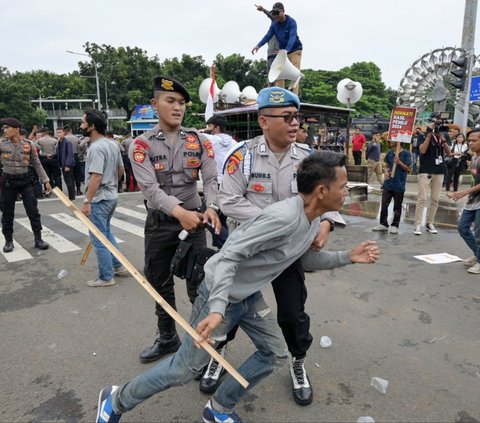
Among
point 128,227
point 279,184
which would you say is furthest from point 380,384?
point 128,227

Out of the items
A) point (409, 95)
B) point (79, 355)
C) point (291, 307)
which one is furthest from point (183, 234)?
point (409, 95)

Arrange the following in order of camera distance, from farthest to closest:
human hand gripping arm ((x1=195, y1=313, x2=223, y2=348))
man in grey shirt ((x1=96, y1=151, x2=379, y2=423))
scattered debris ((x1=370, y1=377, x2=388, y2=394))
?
1. scattered debris ((x1=370, y1=377, x2=388, y2=394))
2. man in grey shirt ((x1=96, y1=151, x2=379, y2=423))
3. human hand gripping arm ((x1=195, y1=313, x2=223, y2=348))

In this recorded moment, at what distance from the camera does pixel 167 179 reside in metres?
2.76

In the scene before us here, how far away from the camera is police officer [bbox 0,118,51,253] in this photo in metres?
5.54

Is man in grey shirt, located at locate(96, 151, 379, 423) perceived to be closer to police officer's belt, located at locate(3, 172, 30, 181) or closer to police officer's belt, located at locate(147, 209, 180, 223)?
police officer's belt, located at locate(147, 209, 180, 223)

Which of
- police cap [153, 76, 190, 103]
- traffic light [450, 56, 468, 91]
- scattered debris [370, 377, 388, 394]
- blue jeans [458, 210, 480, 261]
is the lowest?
scattered debris [370, 377, 388, 394]

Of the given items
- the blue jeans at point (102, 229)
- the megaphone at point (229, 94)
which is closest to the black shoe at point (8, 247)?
the blue jeans at point (102, 229)

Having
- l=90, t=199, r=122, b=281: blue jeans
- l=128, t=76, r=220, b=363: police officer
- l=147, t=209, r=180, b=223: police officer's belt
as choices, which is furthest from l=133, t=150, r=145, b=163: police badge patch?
l=90, t=199, r=122, b=281: blue jeans

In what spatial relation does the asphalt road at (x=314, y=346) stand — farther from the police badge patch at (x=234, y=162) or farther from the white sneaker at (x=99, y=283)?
the police badge patch at (x=234, y=162)

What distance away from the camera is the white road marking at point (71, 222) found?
735 cm

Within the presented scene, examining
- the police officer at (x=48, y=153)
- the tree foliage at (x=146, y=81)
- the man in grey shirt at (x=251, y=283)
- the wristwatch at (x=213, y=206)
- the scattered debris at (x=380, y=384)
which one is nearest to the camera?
the man in grey shirt at (x=251, y=283)

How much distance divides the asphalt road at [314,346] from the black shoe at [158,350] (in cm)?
7

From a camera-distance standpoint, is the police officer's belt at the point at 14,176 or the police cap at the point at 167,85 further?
the police officer's belt at the point at 14,176

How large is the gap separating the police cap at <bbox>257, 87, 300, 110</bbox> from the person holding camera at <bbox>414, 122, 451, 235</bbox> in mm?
5023
